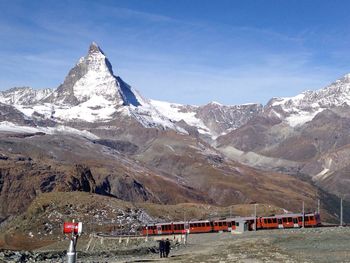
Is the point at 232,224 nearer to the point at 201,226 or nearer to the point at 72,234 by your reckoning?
the point at 201,226

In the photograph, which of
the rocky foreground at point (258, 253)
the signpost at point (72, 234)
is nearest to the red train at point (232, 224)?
the rocky foreground at point (258, 253)

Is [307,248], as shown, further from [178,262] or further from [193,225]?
[193,225]

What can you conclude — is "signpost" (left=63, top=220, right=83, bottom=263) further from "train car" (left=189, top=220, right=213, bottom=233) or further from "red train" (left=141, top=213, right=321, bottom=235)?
"train car" (left=189, top=220, right=213, bottom=233)

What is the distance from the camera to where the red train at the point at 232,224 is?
95250 mm

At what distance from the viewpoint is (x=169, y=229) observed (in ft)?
351

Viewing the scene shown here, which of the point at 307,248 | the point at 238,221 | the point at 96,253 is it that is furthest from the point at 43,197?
the point at 307,248

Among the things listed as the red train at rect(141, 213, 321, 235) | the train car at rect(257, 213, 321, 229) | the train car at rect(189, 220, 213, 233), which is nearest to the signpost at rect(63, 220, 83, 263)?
the red train at rect(141, 213, 321, 235)

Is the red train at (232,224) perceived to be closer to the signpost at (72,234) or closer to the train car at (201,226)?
the train car at (201,226)

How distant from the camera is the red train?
3750 inches

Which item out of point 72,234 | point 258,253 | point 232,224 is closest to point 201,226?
point 232,224

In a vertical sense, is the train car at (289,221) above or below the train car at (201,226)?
above

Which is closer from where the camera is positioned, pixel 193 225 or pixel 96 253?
pixel 96 253

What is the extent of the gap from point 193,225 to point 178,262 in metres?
58.3

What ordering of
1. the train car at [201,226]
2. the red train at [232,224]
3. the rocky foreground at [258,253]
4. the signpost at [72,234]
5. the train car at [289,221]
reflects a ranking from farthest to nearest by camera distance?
the train car at [201,226]
the red train at [232,224]
the train car at [289,221]
the rocky foreground at [258,253]
the signpost at [72,234]
